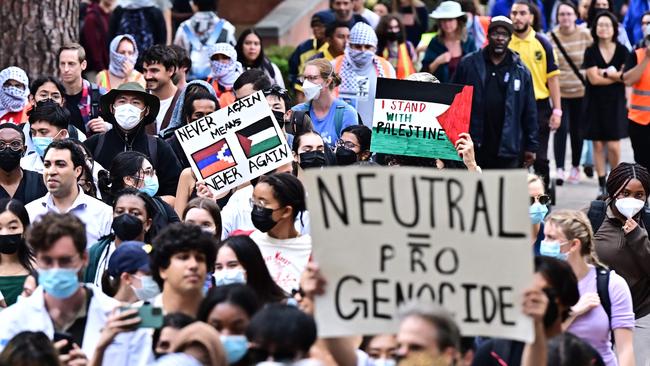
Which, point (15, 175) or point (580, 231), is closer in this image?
point (580, 231)

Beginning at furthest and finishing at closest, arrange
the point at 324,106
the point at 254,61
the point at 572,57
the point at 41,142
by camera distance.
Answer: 1. the point at 572,57
2. the point at 254,61
3. the point at 324,106
4. the point at 41,142

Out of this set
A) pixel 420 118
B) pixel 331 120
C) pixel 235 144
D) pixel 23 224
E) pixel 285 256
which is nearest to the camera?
pixel 23 224

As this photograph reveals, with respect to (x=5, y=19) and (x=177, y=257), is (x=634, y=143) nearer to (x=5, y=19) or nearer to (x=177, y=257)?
(x=5, y=19)

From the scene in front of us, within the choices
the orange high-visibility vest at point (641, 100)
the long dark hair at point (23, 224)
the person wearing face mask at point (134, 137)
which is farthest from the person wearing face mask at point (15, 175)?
the orange high-visibility vest at point (641, 100)

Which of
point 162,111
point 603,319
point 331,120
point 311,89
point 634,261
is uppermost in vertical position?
point 311,89

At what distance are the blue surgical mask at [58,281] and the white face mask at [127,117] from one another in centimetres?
460

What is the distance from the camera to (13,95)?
13.3m

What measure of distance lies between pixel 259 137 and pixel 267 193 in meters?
1.84

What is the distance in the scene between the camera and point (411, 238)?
649 centimetres

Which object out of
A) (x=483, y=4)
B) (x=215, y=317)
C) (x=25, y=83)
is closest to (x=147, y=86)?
(x=25, y=83)

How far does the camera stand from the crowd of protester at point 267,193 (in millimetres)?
6637

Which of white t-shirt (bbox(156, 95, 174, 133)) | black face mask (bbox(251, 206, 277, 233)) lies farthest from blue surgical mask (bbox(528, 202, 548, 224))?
white t-shirt (bbox(156, 95, 174, 133))

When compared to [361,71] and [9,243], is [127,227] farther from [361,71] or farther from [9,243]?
[361,71]

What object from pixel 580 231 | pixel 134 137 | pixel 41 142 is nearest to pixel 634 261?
pixel 580 231
